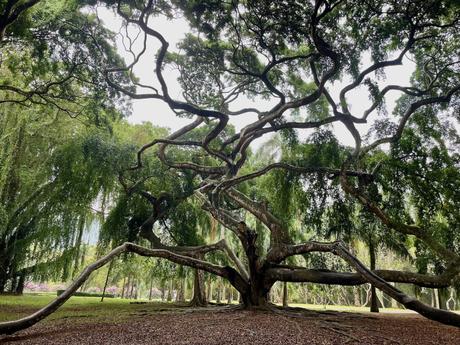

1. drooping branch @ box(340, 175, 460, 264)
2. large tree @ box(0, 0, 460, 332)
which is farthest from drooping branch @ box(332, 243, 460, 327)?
drooping branch @ box(340, 175, 460, 264)

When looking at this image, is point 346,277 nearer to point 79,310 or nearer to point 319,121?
point 319,121

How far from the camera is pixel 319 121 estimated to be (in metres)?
8.19

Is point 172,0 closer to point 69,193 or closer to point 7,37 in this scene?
point 7,37

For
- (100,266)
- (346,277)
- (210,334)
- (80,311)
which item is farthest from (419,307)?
(80,311)

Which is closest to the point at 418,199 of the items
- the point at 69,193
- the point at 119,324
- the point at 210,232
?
the point at 119,324

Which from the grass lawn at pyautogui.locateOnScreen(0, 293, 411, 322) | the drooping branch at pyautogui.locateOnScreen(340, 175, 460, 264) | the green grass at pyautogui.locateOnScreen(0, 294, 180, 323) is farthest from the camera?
the drooping branch at pyautogui.locateOnScreen(340, 175, 460, 264)

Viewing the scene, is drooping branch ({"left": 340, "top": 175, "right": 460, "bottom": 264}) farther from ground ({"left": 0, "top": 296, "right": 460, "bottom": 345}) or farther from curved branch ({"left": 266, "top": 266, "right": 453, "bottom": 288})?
ground ({"left": 0, "top": 296, "right": 460, "bottom": 345})

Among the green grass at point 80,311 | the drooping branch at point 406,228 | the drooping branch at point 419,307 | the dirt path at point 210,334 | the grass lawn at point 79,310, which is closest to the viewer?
the drooping branch at point 419,307

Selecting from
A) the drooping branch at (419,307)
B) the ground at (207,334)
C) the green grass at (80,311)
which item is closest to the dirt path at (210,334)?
the ground at (207,334)

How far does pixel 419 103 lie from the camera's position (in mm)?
7434

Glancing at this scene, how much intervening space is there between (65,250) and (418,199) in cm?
1063

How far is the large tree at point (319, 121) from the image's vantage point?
21.4 feet

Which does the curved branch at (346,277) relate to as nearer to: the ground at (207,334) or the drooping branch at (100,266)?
the drooping branch at (100,266)

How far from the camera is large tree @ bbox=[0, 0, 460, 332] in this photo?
6.51 metres
